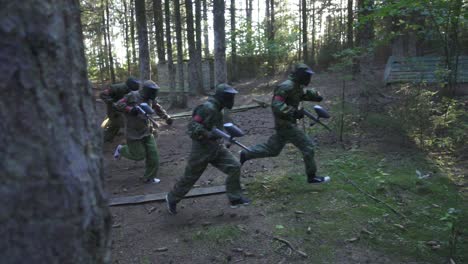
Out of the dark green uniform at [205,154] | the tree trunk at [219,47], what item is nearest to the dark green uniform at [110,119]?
the tree trunk at [219,47]

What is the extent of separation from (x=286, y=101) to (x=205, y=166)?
6.87 feet

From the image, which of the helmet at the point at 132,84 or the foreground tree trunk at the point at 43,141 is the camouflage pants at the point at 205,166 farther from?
the foreground tree trunk at the point at 43,141

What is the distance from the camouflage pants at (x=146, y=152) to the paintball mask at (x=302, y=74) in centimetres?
330

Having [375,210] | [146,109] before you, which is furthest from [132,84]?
[375,210]

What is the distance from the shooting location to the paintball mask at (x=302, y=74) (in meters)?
7.05

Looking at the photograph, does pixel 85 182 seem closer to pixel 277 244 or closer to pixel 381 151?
pixel 277 244

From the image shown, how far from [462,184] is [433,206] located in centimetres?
137

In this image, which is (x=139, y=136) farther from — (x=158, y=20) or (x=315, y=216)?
(x=158, y=20)

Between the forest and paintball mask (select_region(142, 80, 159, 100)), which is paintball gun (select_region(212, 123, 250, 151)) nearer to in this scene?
the forest

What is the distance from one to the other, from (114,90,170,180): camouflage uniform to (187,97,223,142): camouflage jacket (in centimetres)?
218

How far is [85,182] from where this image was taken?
1.42 m

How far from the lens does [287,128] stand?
23.2 ft

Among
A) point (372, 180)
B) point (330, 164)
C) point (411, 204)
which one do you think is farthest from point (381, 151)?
point (411, 204)

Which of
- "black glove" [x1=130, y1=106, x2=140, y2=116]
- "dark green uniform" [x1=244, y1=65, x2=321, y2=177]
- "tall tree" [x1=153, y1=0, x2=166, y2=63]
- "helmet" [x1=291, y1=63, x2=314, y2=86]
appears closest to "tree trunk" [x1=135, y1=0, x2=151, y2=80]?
"tall tree" [x1=153, y1=0, x2=166, y2=63]
